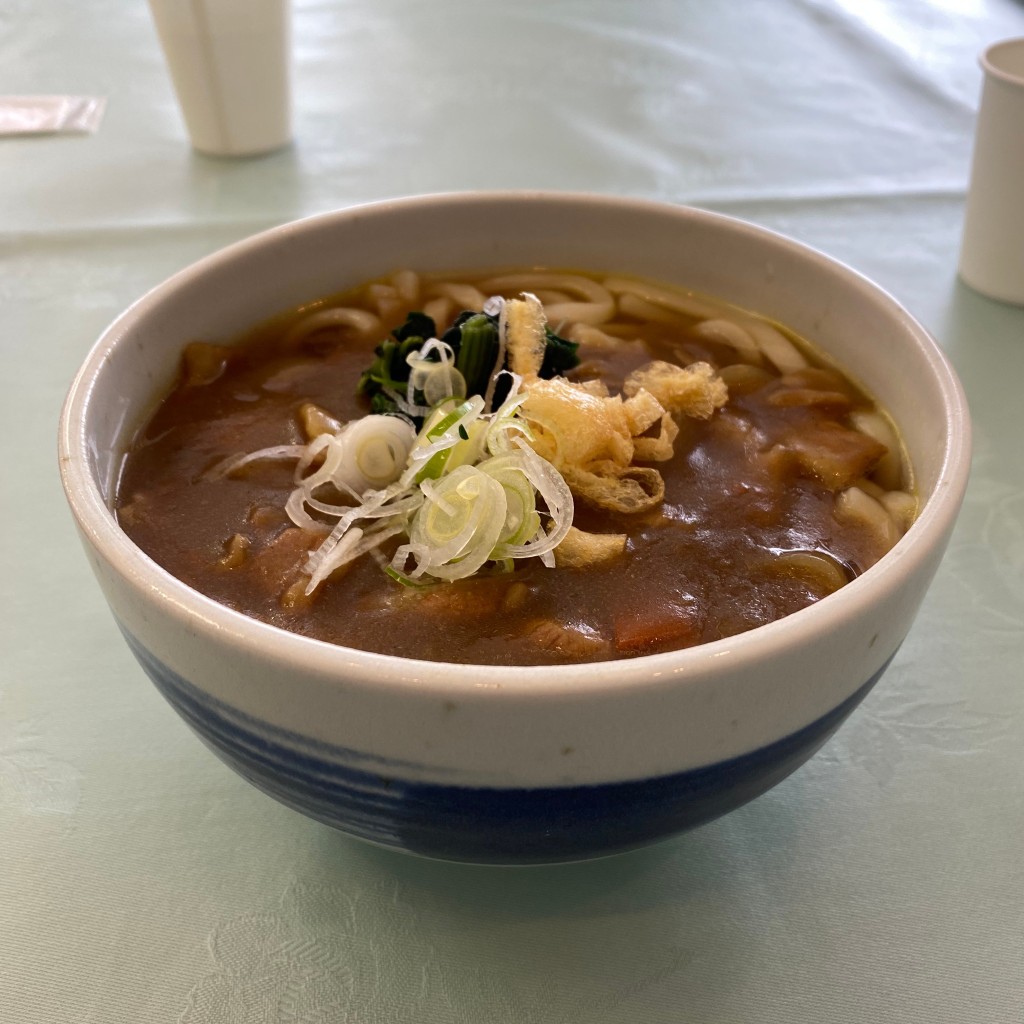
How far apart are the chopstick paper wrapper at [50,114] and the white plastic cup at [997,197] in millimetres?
2453

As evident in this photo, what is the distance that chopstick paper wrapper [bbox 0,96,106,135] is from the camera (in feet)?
10.6

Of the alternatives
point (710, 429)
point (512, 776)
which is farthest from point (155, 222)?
point (512, 776)

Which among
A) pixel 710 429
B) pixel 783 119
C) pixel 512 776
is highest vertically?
pixel 512 776

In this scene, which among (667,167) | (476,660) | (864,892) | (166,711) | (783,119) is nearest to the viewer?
(476,660)

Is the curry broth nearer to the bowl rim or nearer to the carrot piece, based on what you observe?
the carrot piece

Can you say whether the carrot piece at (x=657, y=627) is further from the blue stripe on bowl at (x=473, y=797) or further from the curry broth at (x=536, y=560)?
the blue stripe on bowl at (x=473, y=797)

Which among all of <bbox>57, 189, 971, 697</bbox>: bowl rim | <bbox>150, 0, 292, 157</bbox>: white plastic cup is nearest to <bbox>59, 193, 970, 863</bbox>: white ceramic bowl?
<bbox>57, 189, 971, 697</bbox>: bowl rim

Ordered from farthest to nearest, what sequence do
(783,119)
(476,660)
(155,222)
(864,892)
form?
(783,119)
(155,222)
(864,892)
(476,660)

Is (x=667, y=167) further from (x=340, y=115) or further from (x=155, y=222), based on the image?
(x=155, y=222)

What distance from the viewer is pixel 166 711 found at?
4.84 feet

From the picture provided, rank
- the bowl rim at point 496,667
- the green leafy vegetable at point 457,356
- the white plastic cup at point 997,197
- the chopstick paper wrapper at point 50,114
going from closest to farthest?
the bowl rim at point 496,667
the green leafy vegetable at point 457,356
the white plastic cup at point 997,197
the chopstick paper wrapper at point 50,114

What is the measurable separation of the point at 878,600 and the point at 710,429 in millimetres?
587

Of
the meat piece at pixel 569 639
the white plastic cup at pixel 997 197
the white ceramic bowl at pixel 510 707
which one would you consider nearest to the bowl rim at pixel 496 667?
the white ceramic bowl at pixel 510 707

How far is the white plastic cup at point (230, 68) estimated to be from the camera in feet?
9.57
